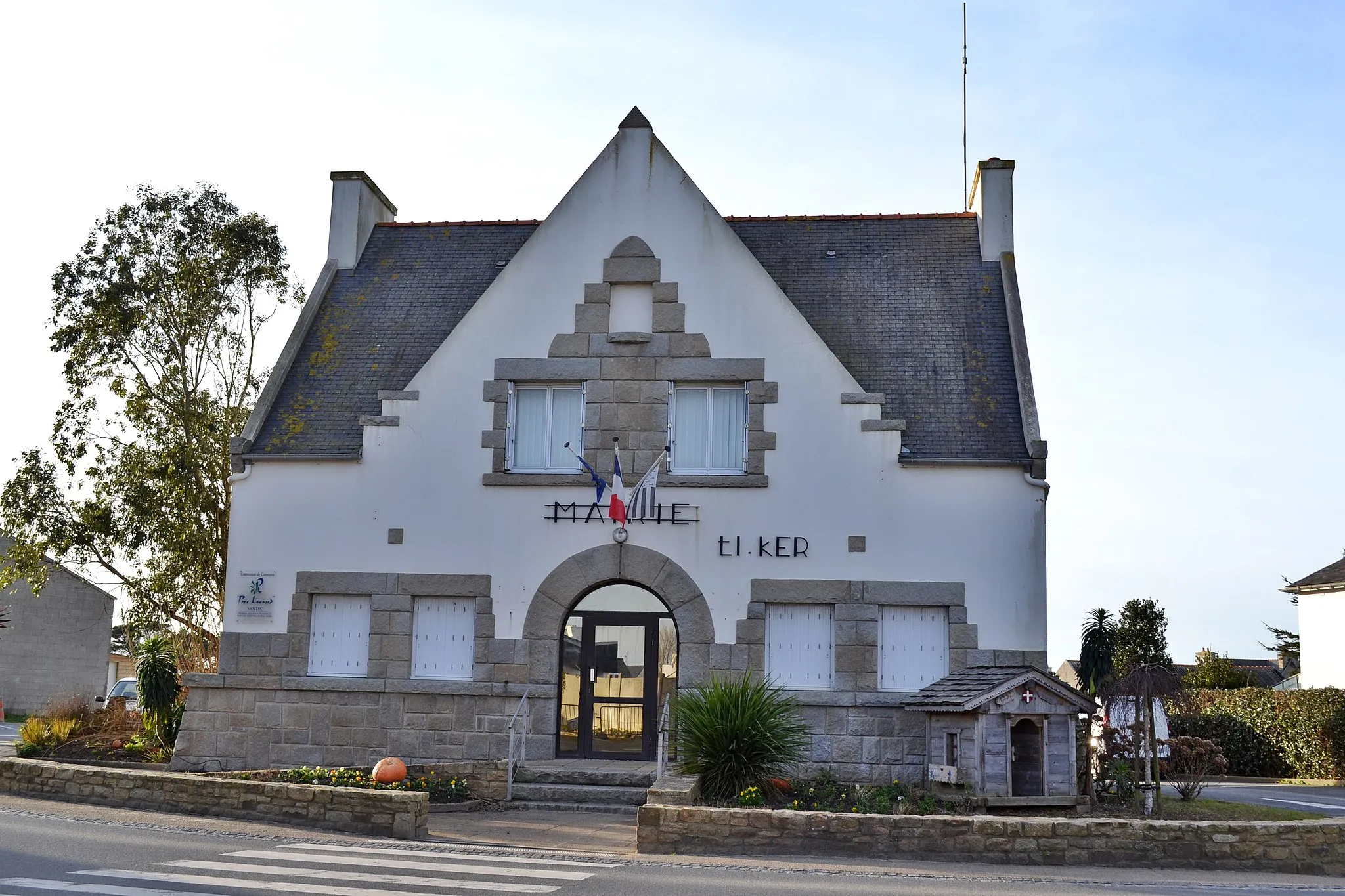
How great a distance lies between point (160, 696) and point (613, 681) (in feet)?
24.1

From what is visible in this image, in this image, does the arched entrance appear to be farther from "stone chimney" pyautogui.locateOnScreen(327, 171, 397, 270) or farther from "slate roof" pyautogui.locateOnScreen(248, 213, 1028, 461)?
"stone chimney" pyautogui.locateOnScreen(327, 171, 397, 270)

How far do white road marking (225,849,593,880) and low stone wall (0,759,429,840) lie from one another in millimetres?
1386

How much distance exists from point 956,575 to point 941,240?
593 centimetres

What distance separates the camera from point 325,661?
18.5 metres

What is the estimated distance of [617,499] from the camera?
1786cm

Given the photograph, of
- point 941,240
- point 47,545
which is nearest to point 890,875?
point 941,240

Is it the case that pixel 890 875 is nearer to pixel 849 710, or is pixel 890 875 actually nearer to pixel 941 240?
Result: pixel 849 710

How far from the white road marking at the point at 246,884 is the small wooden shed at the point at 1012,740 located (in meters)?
7.20

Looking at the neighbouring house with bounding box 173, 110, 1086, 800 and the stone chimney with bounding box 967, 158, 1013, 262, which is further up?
the stone chimney with bounding box 967, 158, 1013, 262

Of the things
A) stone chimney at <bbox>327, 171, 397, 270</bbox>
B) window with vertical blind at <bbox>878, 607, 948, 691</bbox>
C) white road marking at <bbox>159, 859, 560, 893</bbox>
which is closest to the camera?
white road marking at <bbox>159, 859, 560, 893</bbox>

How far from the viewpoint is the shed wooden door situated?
50.2 ft

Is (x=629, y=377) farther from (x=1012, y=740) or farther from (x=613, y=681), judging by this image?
(x=1012, y=740)

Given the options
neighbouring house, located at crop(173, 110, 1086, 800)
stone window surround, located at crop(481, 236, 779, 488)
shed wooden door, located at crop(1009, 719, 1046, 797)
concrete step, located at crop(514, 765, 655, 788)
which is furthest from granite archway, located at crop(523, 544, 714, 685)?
shed wooden door, located at crop(1009, 719, 1046, 797)

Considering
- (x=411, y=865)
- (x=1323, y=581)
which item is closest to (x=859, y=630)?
(x=411, y=865)
